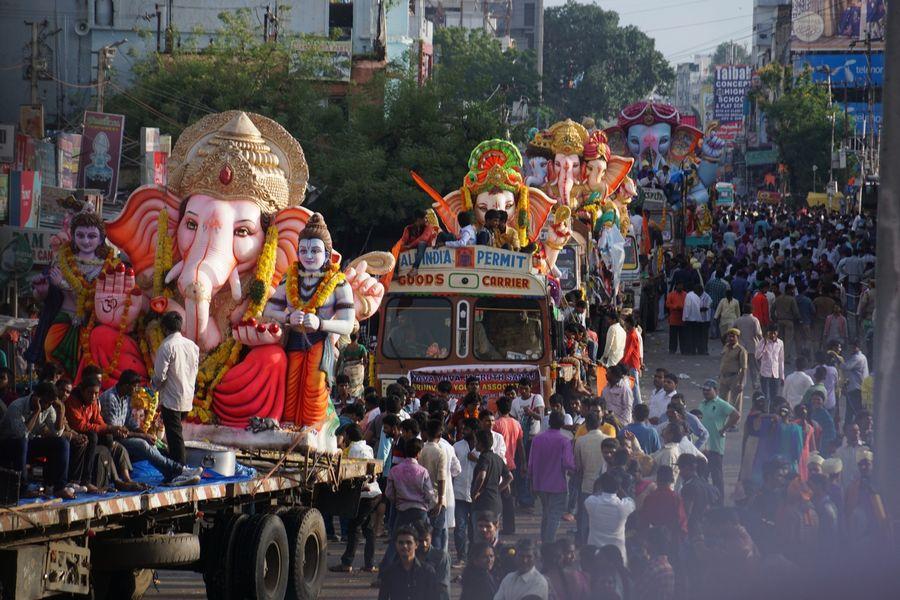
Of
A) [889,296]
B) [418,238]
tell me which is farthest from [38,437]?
[418,238]

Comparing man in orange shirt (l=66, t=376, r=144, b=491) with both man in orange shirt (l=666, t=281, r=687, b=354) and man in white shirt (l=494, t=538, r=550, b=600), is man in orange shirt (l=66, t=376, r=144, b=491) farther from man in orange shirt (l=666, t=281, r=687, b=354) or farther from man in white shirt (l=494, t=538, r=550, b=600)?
man in orange shirt (l=666, t=281, r=687, b=354)

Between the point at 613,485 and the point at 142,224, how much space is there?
185 inches

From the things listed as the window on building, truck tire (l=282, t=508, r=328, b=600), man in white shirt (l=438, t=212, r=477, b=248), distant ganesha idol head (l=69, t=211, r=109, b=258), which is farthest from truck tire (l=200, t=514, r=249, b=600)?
the window on building

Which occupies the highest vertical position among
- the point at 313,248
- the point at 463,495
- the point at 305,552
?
the point at 313,248

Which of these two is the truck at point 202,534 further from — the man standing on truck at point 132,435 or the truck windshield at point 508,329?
the truck windshield at point 508,329

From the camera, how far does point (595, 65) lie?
340ft

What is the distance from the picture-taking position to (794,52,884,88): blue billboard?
84031 mm

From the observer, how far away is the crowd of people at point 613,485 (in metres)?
10.0

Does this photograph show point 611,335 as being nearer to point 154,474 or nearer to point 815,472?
point 815,472

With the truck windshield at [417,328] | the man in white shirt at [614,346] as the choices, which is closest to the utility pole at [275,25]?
the man in white shirt at [614,346]

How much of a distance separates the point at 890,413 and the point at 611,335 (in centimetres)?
1510

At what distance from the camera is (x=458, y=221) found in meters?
20.8

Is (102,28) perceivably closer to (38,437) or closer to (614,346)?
(614,346)

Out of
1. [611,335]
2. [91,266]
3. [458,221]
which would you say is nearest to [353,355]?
[458,221]
